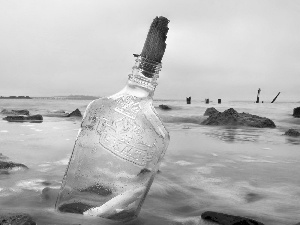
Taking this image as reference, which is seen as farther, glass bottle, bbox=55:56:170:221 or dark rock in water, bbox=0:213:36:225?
glass bottle, bbox=55:56:170:221

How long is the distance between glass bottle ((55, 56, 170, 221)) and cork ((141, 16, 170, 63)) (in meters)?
0.07

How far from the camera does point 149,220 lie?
5.89 ft

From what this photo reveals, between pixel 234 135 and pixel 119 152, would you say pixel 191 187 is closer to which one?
pixel 119 152

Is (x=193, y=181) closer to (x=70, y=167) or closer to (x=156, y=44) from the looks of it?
(x=70, y=167)

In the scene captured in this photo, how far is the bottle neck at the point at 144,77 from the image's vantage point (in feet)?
5.76

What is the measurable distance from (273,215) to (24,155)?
8.66ft

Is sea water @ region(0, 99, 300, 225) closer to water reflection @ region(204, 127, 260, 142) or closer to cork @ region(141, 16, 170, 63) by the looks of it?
cork @ region(141, 16, 170, 63)

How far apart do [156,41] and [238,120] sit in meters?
8.41

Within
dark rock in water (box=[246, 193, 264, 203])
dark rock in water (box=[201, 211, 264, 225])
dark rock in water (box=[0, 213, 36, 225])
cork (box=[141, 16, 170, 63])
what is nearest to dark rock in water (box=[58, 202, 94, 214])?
dark rock in water (box=[0, 213, 36, 225])

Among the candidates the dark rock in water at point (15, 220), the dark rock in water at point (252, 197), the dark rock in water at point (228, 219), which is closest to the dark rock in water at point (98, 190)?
the dark rock in water at point (15, 220)

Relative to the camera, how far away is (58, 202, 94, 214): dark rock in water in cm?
180

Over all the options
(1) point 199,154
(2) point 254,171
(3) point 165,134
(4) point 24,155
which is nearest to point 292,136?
(1) point 199,154

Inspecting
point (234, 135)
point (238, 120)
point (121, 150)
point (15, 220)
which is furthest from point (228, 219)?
point (238, 120)

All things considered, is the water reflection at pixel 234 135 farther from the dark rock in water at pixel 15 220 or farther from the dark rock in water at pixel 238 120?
the dark rock in water at pixel 15 220
